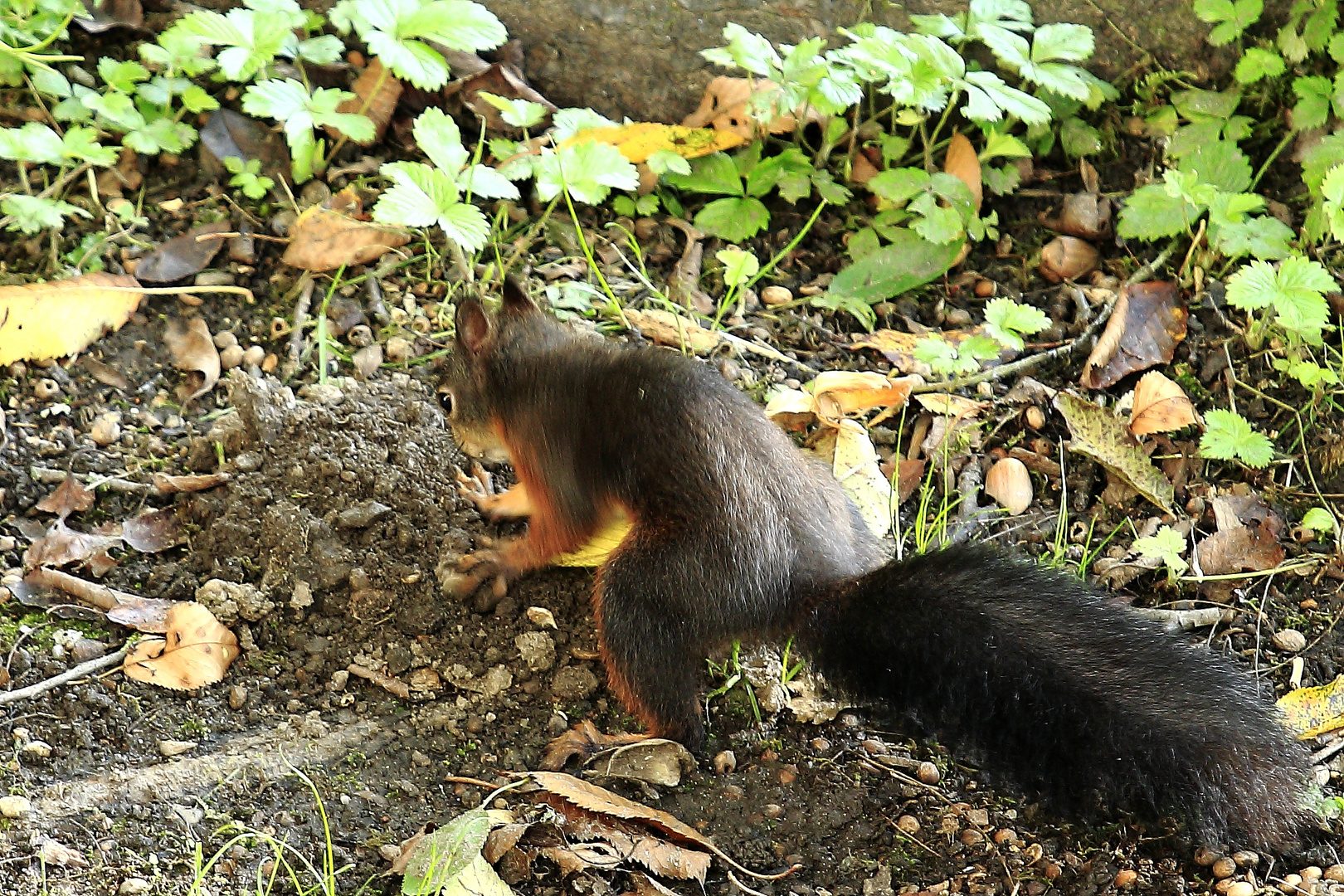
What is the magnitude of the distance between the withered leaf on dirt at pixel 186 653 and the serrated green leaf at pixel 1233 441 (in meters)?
2.46

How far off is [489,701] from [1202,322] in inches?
90.7

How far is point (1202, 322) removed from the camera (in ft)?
12.1

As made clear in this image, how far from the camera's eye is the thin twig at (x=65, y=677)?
277 centimetres

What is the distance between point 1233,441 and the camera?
127 inches

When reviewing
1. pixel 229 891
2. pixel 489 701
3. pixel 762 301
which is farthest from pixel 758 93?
pixel 229 891

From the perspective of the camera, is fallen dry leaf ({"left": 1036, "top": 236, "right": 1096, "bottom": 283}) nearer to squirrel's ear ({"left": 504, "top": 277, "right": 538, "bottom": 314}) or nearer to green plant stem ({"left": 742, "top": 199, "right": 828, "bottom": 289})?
green plant stem ({"left": 742, "top": 199, "right": 828, "bottom": 289})

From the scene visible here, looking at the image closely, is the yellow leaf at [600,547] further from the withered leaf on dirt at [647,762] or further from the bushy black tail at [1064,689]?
the bushy black tail at [1064,689]

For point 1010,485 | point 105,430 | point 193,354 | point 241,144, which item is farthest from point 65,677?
point 1010,485

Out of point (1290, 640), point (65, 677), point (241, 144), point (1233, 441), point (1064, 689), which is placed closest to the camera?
point (1064, 689)

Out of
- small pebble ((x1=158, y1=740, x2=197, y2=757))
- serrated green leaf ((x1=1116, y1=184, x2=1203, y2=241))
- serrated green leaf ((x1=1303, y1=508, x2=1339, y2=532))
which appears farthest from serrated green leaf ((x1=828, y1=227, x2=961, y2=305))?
small pebble ((x1=158, y1=740, x2=197, y2=757))

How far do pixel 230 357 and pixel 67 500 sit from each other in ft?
2.15

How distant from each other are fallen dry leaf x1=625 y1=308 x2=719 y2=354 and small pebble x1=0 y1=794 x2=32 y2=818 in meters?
1.99

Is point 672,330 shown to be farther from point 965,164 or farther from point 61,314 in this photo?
point 61,314

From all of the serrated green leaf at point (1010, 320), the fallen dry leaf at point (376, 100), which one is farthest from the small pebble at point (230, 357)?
the serrated green leaf at point (1010, 320)
